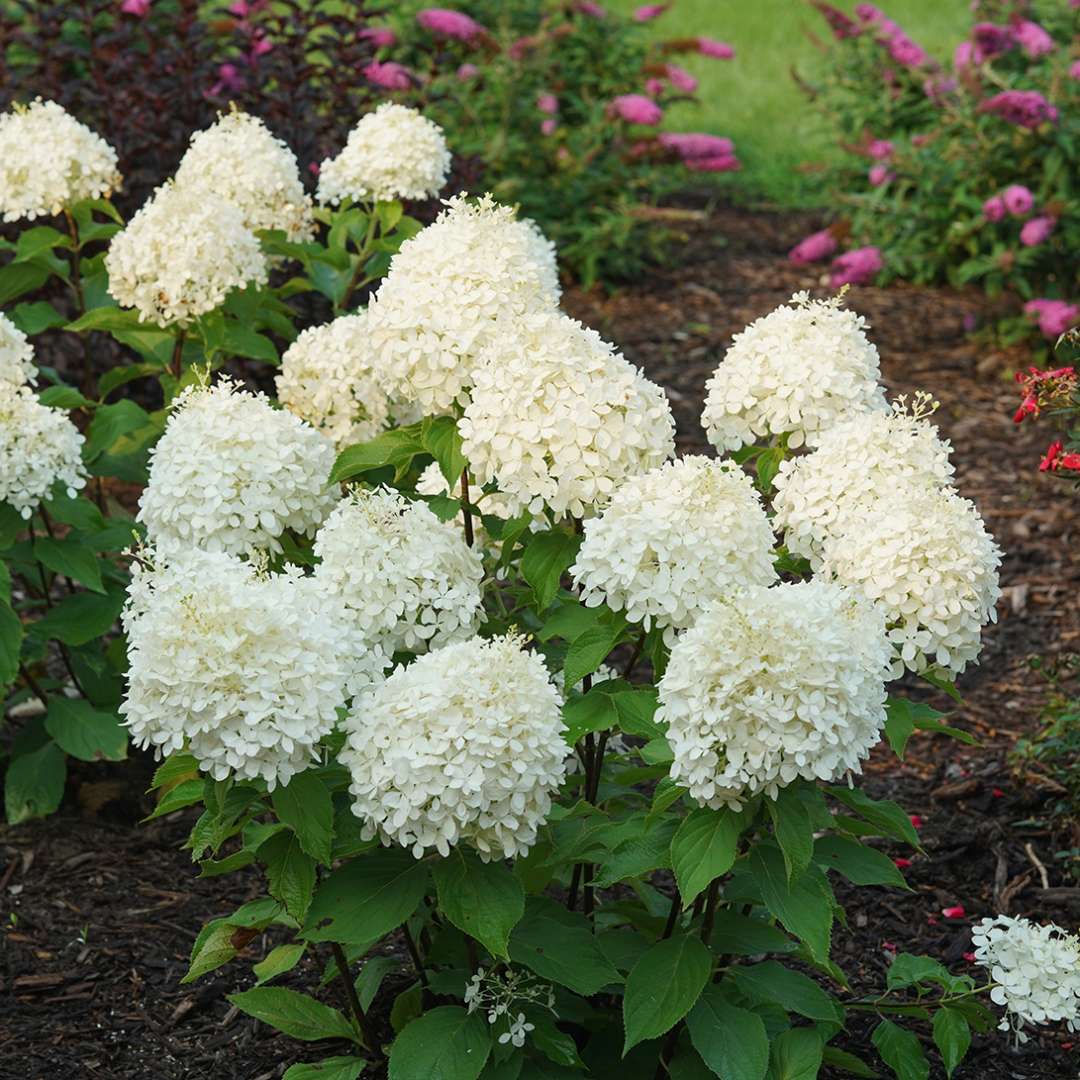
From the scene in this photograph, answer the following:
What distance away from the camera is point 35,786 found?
384cm

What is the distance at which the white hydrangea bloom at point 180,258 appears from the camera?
3416 mm

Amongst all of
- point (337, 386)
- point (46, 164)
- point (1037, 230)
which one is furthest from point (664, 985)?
point (1037, 230)

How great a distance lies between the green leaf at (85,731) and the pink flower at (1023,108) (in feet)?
15.1

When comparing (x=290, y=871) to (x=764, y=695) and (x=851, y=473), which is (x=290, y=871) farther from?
(x=851, y=473)

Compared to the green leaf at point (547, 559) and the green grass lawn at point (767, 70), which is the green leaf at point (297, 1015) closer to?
the green leaf at point (547, 559)

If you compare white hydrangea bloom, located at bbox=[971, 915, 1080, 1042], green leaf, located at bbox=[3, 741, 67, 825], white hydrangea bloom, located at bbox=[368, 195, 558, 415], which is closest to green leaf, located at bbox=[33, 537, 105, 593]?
green leaf, located at bbox=[3, 741, 67, 825]

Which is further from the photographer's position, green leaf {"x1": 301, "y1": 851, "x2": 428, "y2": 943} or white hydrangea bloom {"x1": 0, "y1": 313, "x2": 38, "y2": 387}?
white hydrangea bloom {"x1": 0, "y1": 313, "x2": 38, "y2": 387}

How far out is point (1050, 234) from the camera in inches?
265

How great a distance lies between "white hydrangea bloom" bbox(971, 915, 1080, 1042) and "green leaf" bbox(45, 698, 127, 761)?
1961 millimetres

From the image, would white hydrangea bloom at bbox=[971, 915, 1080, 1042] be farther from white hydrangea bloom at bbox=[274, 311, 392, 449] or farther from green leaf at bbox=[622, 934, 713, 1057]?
white hydrangea bloom at bbox=[274, 311, 392, 449]

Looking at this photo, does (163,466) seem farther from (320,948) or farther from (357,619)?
(320,948)

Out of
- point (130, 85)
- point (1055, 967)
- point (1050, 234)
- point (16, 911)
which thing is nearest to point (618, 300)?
point (1050, 234)

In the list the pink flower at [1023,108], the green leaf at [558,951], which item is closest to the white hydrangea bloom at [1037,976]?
the green leaf at [558,951]

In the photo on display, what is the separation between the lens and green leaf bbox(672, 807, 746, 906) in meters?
2.21
